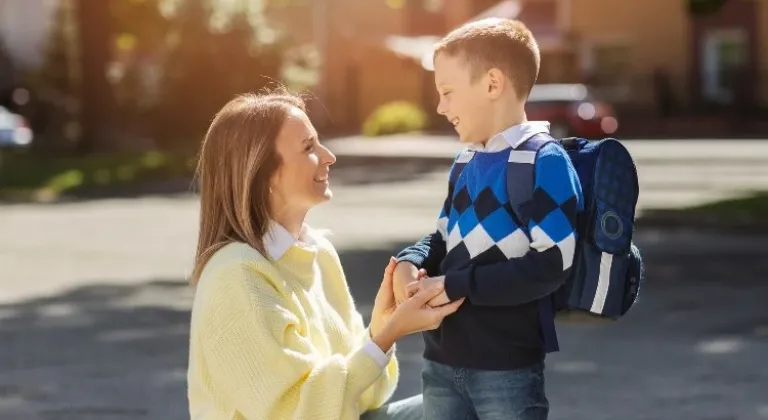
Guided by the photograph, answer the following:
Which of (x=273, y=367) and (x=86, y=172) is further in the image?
(x=86, y=172)

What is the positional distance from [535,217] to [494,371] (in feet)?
1.34

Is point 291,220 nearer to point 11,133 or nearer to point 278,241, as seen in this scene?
point 278,241

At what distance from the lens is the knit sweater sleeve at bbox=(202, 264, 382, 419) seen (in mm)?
3580

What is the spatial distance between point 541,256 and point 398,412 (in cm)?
82

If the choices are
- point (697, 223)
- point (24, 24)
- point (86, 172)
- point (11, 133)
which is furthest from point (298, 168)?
point (24, 24)

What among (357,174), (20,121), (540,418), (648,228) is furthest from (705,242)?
(20,121)

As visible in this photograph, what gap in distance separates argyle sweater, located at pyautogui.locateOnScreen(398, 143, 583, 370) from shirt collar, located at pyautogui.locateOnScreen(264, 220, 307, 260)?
0.32 metres

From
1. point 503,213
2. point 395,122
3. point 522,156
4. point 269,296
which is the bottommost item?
point 395,122

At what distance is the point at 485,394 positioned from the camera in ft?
11.9

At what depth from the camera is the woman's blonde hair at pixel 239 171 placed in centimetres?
371

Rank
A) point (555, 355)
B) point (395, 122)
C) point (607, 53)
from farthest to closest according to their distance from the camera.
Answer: point (607, 53), point (395, 122), point (555, 355)

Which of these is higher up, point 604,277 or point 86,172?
point 604,277

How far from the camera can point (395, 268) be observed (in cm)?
371

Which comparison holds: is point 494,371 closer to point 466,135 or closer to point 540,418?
point 540,418
